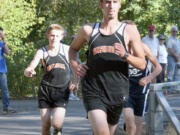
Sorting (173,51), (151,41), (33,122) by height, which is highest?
(151,41)

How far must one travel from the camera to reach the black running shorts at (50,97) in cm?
761

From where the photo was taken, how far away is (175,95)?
22.4 ft

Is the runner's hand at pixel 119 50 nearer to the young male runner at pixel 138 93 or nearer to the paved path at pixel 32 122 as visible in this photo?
the young male runner at pixel 138 93

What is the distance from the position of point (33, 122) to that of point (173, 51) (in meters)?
5.45

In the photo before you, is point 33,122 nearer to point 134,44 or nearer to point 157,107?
point 157,107

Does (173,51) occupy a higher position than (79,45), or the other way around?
(79,45)

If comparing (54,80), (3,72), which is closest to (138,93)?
(54,80)

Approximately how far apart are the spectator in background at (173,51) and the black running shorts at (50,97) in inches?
309

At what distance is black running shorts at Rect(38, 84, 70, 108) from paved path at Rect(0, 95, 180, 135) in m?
1.77

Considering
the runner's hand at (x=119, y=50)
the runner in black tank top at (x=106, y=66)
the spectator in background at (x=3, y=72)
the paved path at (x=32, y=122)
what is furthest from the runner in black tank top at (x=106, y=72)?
the spectator in background at (x=3, y=72)

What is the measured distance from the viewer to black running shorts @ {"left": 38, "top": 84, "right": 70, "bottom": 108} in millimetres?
7613

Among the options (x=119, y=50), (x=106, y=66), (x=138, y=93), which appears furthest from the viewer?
(x=138, y=93)

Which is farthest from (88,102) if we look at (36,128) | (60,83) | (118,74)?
(36,128)

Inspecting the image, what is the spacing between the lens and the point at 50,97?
763 cm
